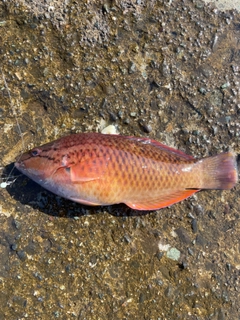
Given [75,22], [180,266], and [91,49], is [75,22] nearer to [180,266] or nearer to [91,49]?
[91,49]

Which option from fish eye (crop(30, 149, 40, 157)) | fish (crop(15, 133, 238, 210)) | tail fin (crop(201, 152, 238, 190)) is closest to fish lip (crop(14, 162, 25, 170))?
fish (crop(15, 133, 238, 210))

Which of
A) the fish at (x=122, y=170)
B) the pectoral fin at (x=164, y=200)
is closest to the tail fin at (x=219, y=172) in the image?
the fish at (x=122, y=170)

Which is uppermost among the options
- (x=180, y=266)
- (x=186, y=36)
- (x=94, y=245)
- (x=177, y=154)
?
(x=186, y=36)

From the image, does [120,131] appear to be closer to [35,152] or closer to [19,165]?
[35,152]

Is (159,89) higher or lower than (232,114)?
higher

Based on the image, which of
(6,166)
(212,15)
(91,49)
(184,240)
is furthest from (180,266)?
(212,15)

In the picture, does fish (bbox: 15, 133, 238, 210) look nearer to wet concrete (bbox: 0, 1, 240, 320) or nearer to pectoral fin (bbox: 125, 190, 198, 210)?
pectoral fin (bbox: 125, 190, 198, 210)

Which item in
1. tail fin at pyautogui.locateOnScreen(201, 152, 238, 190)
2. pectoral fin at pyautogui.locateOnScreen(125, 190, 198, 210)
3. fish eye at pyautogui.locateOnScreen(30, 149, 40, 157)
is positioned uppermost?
fish eye at pyautogui.locateOnScreen(30, 149, 40, 157)

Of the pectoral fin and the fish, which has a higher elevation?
the fish
